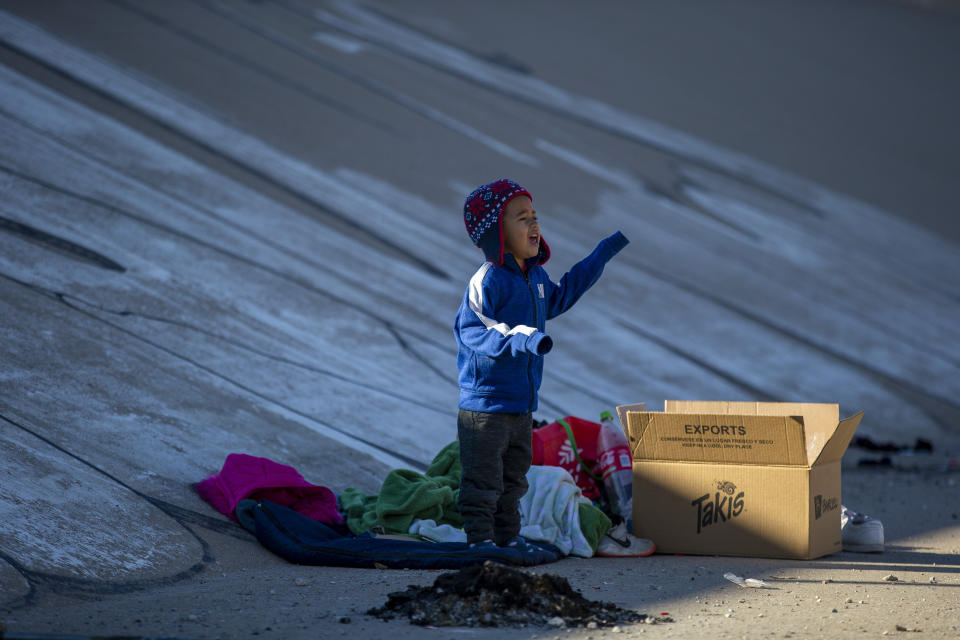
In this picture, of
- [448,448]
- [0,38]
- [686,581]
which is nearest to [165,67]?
[0,38]

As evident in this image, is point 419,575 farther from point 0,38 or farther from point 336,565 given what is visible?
point 0,38

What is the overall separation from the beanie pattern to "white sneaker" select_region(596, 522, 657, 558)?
112cm

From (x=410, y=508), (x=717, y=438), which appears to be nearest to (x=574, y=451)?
(x=717, y=438)

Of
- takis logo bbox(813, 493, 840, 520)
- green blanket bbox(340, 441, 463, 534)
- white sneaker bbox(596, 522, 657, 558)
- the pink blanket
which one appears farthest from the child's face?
takis logo bbox(813, 493, 840, 520)

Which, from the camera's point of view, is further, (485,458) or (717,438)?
(717,438)

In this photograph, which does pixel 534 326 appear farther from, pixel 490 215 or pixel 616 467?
pixel 616 467

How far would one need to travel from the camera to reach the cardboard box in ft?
11.8

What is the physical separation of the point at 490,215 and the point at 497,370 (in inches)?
21.0

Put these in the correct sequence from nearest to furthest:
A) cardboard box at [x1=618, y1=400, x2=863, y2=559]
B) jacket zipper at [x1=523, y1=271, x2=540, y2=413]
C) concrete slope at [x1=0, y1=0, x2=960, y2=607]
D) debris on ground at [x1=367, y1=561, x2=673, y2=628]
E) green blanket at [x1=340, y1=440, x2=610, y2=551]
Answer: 1. debris on ground at [x1=367, y1=561, x2=673, y2=628]
2. jacket zipper at [x1=523, y1=271, x2=540, y2=413]
3. cardboard box at [x1=618, y1=400, x2=863, y2=559]
4. green blanket at [x1=340, y1=440, x2=610, y2=551]
5. concrete slope at [x1=0, y1=0, x2=960, y2=607]

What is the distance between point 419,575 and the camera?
3.19m

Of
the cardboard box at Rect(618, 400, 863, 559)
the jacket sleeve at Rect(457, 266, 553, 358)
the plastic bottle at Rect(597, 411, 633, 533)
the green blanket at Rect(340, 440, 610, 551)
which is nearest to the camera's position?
the jacket sleeve at Rect(457, 266, 553, 358)

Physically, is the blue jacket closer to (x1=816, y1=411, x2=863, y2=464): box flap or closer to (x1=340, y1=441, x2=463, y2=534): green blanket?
(x1=340, y1=441, x2=463, y2=534): green blanket

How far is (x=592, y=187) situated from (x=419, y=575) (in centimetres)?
694

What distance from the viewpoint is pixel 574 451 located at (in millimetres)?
4156
